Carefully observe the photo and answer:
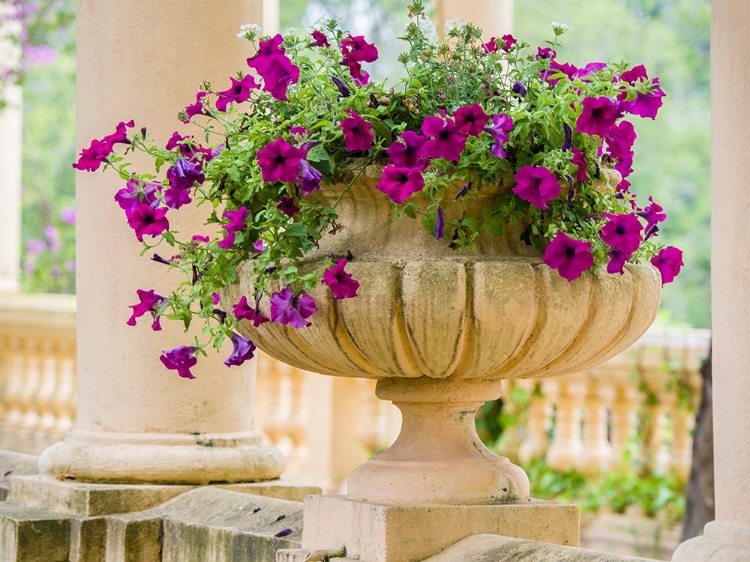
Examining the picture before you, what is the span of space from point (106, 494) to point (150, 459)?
212 mm

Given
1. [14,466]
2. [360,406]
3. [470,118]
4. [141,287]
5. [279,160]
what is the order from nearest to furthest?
[470,118]
[279,160]
[141,287]
[14,466]
[360,406]

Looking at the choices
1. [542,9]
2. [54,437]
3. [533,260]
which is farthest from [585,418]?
[542,9]

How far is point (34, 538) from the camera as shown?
4.69 metres

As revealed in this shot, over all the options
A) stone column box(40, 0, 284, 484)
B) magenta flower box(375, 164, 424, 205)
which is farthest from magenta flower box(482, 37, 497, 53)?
stone column box(40, 0, 284, 484)

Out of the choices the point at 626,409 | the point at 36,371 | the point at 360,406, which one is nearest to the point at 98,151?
the point at 626,409

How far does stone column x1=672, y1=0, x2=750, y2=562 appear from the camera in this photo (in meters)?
3.83

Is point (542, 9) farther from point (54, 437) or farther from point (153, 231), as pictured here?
point (153, 231)

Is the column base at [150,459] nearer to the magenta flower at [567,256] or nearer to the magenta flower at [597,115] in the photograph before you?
the magenta flower at [567,256]

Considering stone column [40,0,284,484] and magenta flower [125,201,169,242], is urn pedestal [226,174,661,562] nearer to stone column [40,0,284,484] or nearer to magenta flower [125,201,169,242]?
magenta flower [125,201,169,242]

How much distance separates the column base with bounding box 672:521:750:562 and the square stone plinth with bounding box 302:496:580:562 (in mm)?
332

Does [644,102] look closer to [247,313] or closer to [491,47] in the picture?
[491,47]

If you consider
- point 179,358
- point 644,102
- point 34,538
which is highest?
point 644,102

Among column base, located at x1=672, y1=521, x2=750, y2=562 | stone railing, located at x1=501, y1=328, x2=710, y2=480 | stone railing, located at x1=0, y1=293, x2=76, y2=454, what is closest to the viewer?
column base, located at x1=672, y1=521, x2=750, y2=562

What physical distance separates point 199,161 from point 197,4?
1.37m
